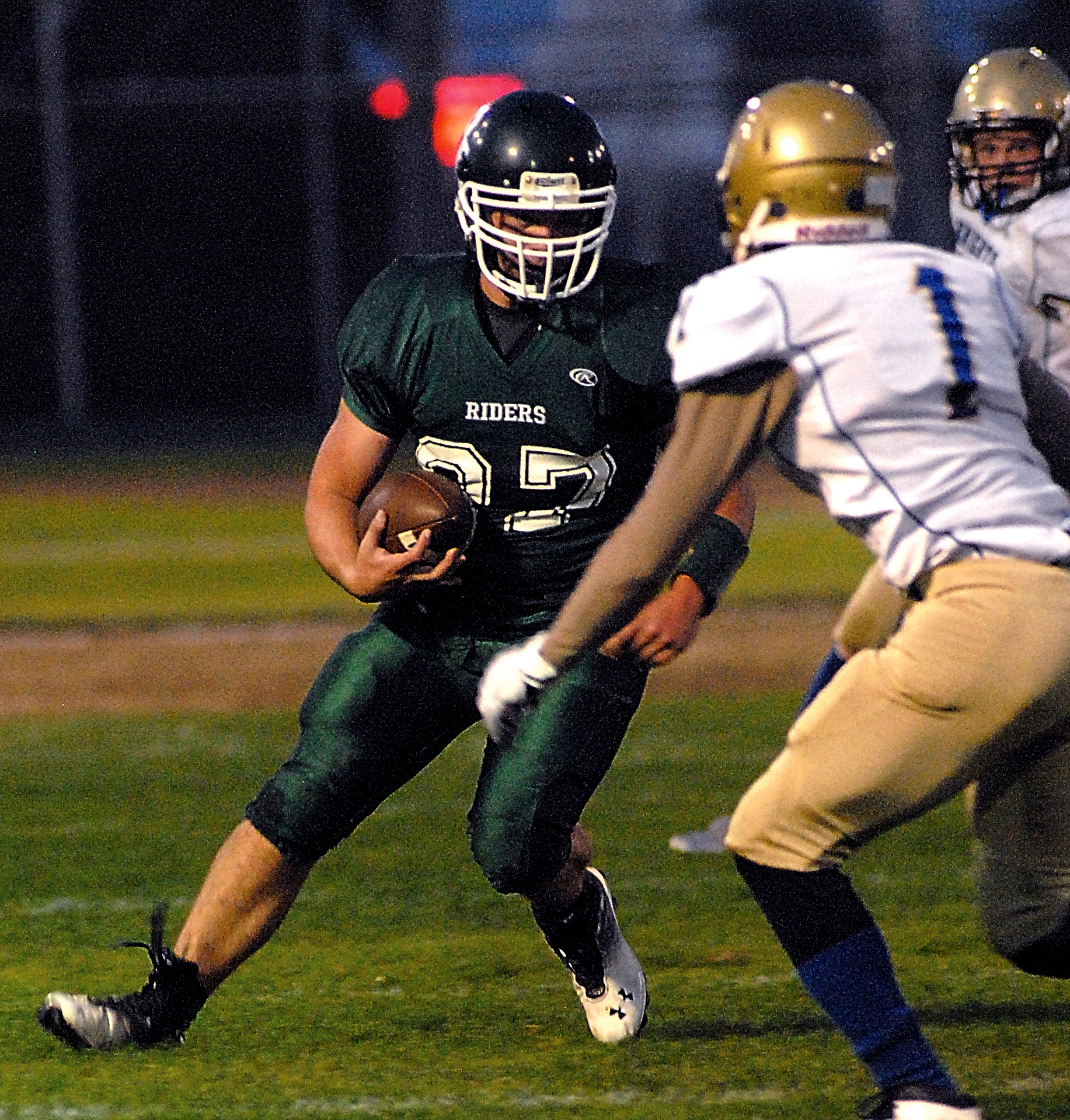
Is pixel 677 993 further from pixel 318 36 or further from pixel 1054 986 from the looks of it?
pixel 318 36

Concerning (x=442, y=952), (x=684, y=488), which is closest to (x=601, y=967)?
(x=442, y=952)

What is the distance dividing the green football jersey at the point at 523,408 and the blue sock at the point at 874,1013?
43.4 inches

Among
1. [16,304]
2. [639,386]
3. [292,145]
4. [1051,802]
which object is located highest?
[639,386]

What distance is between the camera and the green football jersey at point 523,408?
3.75m

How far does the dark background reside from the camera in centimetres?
1966

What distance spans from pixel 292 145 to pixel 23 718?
1325 centimetres

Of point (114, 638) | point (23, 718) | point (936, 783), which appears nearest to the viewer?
point (936, 783)

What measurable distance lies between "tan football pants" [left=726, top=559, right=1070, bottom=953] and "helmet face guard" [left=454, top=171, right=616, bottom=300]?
1.07 meters

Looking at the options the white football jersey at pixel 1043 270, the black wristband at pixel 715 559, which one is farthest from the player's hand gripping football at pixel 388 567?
the white football jersey at pixel 1043 270

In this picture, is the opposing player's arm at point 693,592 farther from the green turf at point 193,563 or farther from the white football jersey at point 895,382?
the green turf at point 193,563

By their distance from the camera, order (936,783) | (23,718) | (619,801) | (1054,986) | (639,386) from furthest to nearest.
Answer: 1. (23,718)
2. (619,801)
3. (1054,986)
4. (639,386)
5. (936,783)

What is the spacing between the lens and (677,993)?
414 cm

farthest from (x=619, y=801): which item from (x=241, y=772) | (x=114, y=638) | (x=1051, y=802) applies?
(x=114, y=638)

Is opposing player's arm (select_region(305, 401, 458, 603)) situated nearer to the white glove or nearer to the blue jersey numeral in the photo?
the white glove
